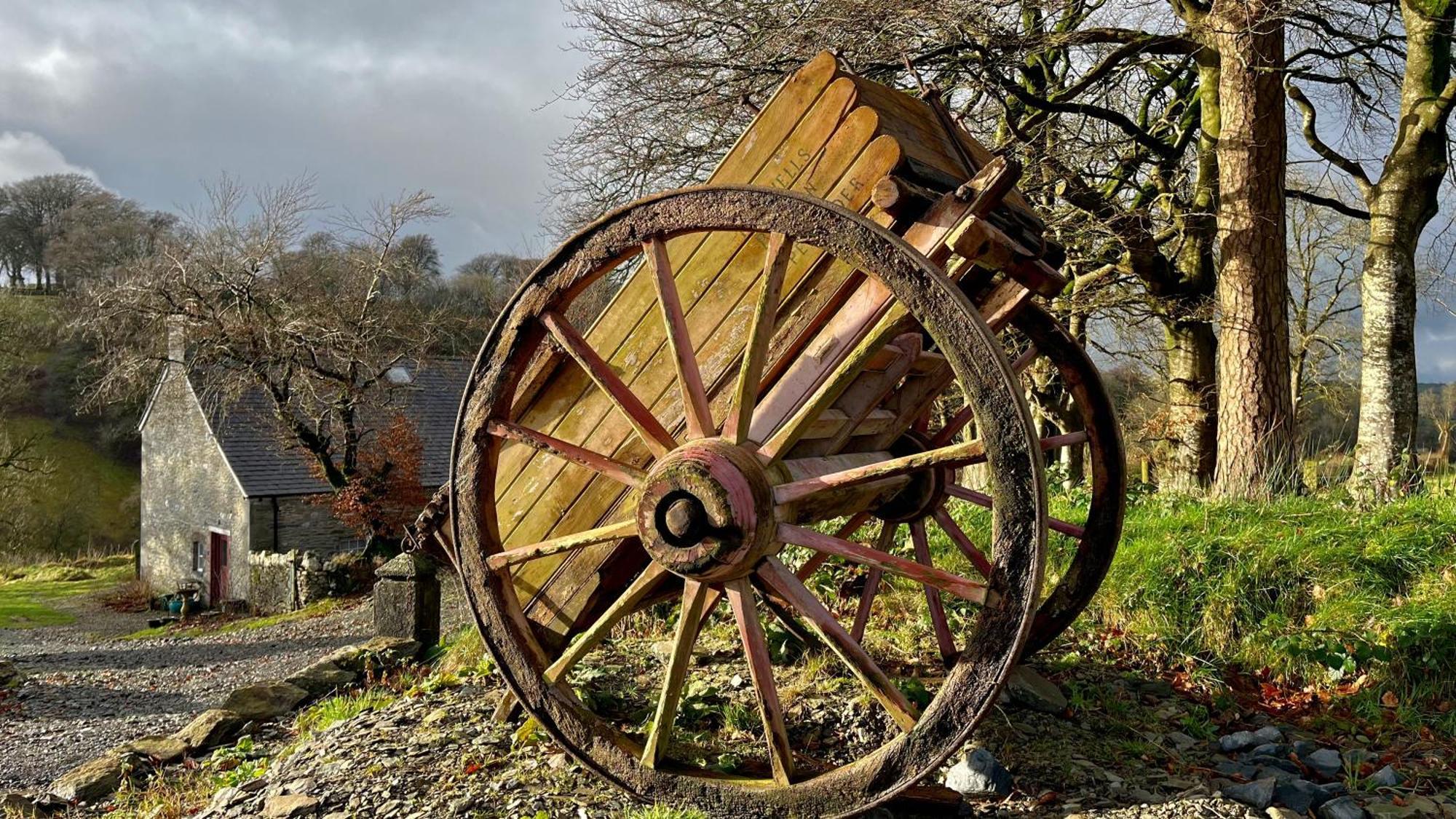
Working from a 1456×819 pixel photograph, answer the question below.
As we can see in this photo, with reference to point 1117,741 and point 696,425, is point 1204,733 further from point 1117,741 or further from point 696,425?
point 696,425

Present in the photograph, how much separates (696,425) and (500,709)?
1929mm

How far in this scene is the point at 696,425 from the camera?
9.83 ft

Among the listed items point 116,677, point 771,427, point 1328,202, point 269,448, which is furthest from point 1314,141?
point 269,448

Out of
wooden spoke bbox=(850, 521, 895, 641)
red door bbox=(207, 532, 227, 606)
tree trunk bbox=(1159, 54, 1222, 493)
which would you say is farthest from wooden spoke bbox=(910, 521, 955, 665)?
red door bbox=(207, 532, 227, 606)

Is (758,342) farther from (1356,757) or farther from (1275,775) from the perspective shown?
(1356,757)

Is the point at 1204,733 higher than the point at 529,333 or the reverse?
the reverse

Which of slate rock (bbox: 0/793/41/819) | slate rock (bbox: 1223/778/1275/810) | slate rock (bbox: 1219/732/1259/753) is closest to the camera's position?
slate rock (bbox: 1223/778/1275/810)

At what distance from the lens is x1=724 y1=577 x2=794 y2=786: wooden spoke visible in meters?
2.84

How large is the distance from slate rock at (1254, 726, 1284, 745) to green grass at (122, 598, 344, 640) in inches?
697

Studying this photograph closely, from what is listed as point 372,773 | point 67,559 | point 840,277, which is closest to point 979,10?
point 840,277

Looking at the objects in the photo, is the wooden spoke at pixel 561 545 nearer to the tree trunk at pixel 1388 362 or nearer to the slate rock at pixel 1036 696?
the slate rock at pixel 1036 696

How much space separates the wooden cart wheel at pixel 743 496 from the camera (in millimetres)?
2557

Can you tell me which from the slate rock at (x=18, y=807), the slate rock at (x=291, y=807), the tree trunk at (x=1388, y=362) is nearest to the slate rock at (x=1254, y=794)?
the slate rock at (x=291, y=807)

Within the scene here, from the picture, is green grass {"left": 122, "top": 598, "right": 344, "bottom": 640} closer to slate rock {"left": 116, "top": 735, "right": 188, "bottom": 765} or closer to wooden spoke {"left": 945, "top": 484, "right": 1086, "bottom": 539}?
slate rock {"left": 116, "top": 735, "right": 188, "bottom": 765}
